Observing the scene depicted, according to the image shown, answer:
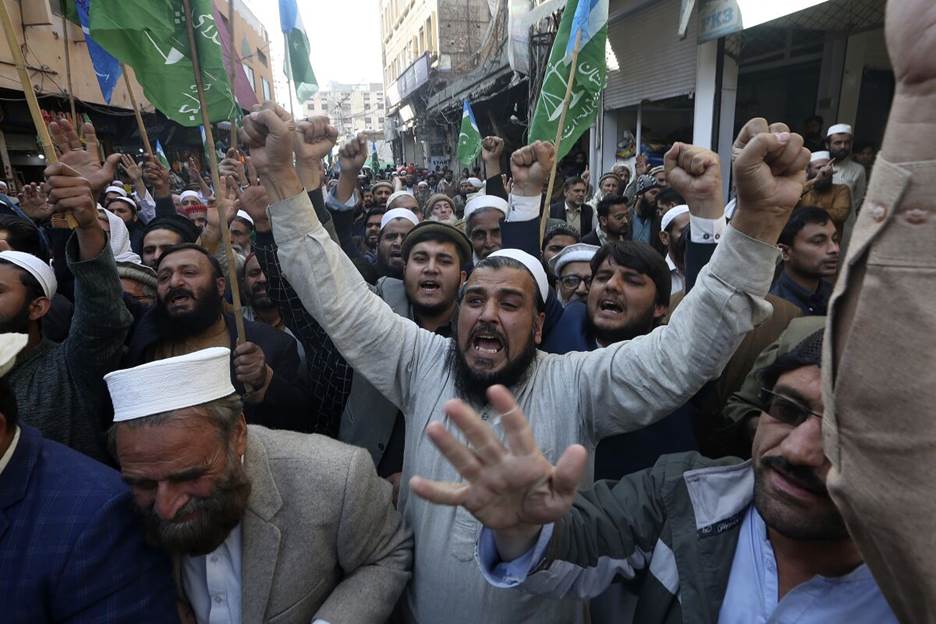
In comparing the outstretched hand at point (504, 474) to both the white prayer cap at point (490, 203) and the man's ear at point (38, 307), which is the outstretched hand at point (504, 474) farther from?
the white prayer cap at point (490, 203)

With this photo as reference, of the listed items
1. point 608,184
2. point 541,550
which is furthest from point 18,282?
point 608,184

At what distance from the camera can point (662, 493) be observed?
54.1 inches

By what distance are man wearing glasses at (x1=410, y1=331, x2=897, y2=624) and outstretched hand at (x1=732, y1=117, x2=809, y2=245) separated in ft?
1.14

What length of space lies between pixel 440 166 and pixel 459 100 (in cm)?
1003

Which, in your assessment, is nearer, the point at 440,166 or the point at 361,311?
the point at 361,311

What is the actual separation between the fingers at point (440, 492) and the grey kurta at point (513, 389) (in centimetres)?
62

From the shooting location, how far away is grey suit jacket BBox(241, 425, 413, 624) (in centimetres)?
154

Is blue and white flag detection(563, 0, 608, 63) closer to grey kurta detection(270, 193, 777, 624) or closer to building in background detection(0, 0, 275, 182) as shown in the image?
grey kurta detection(270, 193, 777, 624)

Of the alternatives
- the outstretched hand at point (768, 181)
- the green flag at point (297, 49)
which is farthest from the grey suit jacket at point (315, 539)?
the green flag at point (297, 49)

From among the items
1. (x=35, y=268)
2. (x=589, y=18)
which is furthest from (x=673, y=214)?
(x=35, y=268)

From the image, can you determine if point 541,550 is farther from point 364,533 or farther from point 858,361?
point 858,361

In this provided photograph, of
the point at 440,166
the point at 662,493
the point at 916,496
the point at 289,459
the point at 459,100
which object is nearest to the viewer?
the point at 916,496

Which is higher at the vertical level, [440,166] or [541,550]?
[440,166]

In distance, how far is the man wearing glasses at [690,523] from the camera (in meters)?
1.03
